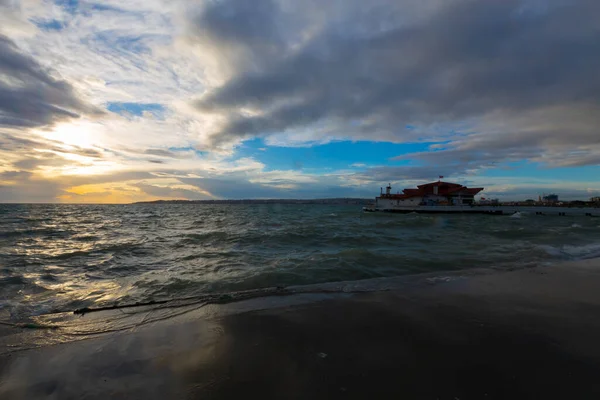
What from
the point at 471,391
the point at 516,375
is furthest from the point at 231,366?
the point at 516,375

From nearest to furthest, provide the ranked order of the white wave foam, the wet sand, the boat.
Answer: the wet sand
the white wave foam
the boat

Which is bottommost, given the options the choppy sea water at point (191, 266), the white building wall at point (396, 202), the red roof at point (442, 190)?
the choppy sea water at point (191, 266)

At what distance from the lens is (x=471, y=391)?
294 cm

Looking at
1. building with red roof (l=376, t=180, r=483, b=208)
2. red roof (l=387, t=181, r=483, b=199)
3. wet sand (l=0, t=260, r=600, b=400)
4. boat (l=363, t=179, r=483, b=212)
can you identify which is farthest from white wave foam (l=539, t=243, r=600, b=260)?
red roof (l=387, t=181, r=483, b=199)

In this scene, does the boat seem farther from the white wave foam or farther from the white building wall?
the white wave foam

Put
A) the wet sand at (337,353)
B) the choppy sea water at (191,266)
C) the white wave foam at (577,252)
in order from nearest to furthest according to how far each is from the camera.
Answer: the wet sand at (337,353) → the choppy sea water at (191,266) → the white wave foam at (577,252)

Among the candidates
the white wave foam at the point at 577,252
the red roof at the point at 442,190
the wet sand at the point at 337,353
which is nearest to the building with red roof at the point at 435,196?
the red roof at the point at 442,190

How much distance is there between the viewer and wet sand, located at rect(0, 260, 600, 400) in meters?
3.09

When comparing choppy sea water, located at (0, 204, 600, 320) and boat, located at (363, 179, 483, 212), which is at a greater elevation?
boat, located at (363, 179, 483, 212)

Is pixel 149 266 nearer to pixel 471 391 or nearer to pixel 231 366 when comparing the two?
pixel 231 366

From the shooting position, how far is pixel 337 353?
3811mm

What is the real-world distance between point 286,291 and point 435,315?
3343mm

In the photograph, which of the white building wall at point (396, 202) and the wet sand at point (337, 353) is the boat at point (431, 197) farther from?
the wet sand at point (337, 353)

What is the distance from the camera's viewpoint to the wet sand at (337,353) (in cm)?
309
